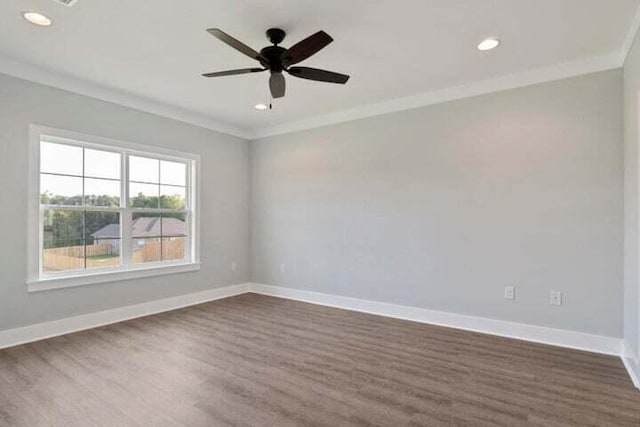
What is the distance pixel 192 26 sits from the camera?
2674mm

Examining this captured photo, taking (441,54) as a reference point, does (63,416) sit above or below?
below

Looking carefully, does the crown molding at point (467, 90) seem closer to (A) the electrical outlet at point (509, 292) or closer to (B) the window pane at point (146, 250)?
(A) the electrical outlet at point (509, 292)

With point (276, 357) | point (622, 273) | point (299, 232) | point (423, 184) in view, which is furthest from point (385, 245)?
point (622, 273)

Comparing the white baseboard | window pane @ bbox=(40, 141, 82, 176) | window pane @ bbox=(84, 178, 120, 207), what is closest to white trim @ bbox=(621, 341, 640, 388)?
the white baseboard

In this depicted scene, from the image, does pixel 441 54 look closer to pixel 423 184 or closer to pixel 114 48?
pixel 423 184

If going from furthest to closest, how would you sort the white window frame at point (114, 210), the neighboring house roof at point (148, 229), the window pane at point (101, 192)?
the neighboring house roof at point (148, 229) → the window pane at point (101, 192) → the white window frame at point (114, 210)

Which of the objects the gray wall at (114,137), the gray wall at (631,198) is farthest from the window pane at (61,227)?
the gray wall at (631,198)

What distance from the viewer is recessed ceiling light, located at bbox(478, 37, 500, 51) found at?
2848 mm

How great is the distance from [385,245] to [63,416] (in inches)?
135

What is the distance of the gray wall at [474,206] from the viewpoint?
10.5 ft

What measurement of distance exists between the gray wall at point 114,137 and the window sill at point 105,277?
64 millimetres

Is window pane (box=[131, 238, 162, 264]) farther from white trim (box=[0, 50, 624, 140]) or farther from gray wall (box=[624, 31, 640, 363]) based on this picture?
gray wall (box=[624, 31, 640, 363])

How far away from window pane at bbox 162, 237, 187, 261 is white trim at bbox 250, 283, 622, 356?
164 cm

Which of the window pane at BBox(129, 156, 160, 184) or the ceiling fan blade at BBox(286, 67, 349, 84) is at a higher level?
the ceiling fan blade at BBox(286, 67, 349, 84)
